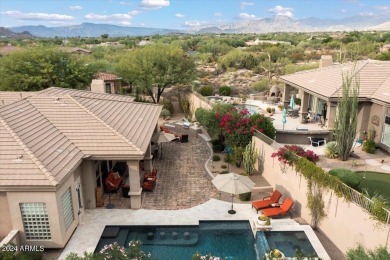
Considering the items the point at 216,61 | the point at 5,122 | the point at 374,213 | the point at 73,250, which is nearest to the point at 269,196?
the point at 374,213

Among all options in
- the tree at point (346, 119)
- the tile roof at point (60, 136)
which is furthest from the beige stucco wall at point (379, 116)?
the tile roof at point (60, 136)

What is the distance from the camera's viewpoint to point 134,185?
647 inches

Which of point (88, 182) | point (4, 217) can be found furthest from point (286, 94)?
point (4, 217)

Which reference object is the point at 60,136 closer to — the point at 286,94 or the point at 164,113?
the point at 164,113

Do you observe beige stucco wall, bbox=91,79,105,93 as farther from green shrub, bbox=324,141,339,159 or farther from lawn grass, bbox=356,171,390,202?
lawn grass, bbox=356,171,390,202

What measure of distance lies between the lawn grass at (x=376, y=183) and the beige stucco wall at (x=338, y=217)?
9.70 ft

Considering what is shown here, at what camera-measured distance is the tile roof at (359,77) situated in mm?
23109

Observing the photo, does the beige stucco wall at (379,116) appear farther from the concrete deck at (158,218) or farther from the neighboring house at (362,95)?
the concrete deck at (158,218)

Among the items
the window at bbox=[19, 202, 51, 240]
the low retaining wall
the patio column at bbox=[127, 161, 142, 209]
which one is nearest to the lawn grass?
the low retaining wall

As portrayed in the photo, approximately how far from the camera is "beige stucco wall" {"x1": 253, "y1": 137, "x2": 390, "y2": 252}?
11906mm

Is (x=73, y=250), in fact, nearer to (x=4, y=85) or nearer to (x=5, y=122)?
(x=5, y=122)

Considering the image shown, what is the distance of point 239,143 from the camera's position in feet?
74.1

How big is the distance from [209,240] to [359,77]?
15735 mm

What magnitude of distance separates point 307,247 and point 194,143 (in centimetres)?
1580
